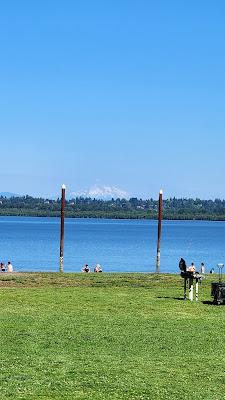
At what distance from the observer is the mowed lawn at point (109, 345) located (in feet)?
40.2

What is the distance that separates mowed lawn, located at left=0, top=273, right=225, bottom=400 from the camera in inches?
482

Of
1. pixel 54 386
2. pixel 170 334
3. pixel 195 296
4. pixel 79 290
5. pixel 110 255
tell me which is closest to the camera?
pixel 54 386

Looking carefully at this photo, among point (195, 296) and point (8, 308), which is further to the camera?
point (195, 296)

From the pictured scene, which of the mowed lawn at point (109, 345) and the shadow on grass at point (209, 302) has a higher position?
the shadow on grass at point (209, 302)

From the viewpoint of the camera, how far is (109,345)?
627 inches

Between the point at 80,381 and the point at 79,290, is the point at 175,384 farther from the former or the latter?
the point at 79,290

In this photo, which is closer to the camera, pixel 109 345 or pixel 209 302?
pixel 109 345

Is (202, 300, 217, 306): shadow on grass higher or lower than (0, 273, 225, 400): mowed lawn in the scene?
higher

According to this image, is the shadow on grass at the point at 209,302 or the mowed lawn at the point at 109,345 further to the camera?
the shadow on grass at the point at 209,302

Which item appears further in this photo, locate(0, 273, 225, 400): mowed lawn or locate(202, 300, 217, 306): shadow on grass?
locate(202, 300, 217, 306): shadow on grass

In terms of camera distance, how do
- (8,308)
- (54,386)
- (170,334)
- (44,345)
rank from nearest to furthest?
(54,386) → (44,345) → (170,334) → (8,308)

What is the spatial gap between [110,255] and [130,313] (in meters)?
97.1

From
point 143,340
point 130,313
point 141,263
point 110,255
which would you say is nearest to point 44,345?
point 143,340

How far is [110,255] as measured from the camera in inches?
4643
